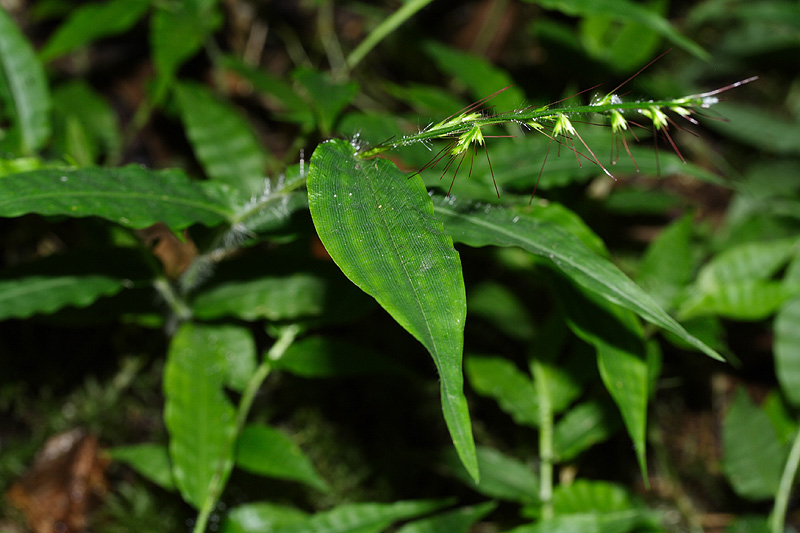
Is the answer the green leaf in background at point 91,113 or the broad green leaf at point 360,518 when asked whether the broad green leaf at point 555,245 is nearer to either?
the broad green leaf at point 360,518

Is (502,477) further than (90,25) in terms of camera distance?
No

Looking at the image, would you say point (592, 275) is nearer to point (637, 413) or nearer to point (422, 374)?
point (637, 413)

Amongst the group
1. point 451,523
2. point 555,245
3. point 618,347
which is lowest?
point 451,523

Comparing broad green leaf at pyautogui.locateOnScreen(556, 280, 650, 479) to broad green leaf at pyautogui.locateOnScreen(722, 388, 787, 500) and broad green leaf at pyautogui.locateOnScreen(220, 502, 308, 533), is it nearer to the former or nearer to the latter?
broad green leaf at pyautogui.locateOnScreen(722, 388, 787, 500)

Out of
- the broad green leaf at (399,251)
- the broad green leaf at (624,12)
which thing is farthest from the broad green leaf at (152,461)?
the broad green leaf at (624,12)

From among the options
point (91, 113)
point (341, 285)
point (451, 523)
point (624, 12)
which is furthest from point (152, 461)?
point (624, 12)

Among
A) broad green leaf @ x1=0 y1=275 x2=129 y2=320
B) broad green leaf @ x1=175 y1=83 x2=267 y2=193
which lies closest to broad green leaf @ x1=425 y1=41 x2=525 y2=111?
broad green leaf @ x1=175 y1=83 x2=267 y2=193

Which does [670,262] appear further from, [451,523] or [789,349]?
[451,523]
